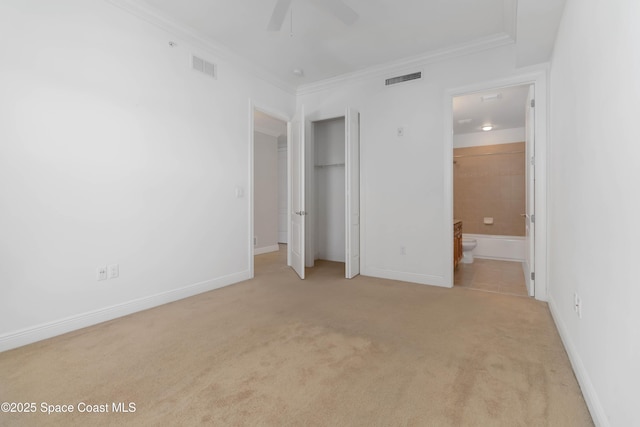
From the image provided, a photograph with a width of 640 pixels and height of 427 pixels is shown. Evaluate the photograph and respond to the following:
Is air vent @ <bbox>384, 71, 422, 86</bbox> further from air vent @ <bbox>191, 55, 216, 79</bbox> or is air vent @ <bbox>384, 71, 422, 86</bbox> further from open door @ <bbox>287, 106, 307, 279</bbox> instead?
air vent @ <bbox>191, 55, 216, 79</bbox>

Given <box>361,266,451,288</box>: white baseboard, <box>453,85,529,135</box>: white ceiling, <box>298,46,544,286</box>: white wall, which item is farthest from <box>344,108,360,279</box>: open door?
<box>453,85,529,135</box>: white ceiling

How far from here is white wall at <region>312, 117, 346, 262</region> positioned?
16.9ft

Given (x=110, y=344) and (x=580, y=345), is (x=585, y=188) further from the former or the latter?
(x=110, y=344)

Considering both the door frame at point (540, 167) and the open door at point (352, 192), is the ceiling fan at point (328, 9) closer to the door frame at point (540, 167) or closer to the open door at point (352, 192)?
the open door at point (352, 192)

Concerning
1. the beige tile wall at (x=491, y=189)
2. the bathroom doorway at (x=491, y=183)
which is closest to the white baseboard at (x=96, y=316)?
the bathroom doorway at (x=491, y=183)

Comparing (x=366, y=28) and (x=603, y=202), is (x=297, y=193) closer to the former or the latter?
(x=366, y=28)

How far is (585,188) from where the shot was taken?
1684 millimetres

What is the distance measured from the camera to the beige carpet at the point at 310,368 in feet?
4.68

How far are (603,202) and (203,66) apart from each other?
3666 mm

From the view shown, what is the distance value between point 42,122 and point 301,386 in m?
2.63

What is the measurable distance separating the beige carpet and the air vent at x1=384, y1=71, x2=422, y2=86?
109 inches

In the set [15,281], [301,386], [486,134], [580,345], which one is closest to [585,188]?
[580,345]

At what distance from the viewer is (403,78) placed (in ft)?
12.7

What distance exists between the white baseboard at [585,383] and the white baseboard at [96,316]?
3281 mm
